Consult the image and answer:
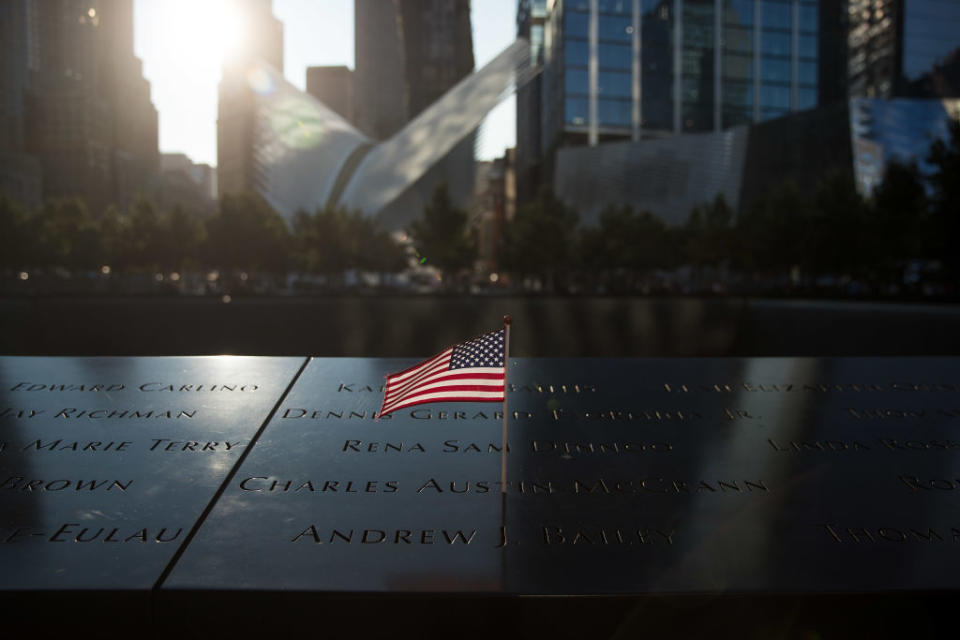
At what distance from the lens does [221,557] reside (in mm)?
4863

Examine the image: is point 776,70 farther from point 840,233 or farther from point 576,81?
point 840,233

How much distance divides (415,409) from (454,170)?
70.9m

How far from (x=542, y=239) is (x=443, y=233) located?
855 cm

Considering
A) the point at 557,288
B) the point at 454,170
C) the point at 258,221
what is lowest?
the point at 557,288

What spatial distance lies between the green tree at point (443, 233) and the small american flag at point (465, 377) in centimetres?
5768

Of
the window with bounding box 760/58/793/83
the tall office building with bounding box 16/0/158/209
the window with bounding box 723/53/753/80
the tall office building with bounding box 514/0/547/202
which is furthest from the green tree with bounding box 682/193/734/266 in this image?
the tall office building with bounding box 16/0/158/209

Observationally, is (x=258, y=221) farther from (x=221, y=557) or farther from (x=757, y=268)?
(x=221, y=557)

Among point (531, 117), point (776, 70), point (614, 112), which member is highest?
point (776, 70)

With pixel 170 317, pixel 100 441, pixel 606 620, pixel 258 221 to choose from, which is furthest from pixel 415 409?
pixel 258 221

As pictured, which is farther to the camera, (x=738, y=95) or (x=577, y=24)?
(x=738, y=95)

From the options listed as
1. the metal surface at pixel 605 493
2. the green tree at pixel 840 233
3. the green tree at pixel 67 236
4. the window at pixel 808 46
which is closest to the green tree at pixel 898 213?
the green tree at pixel 840 233

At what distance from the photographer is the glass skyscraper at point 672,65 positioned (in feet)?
287

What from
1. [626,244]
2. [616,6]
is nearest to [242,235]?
[626,244]

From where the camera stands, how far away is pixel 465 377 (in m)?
5.38
